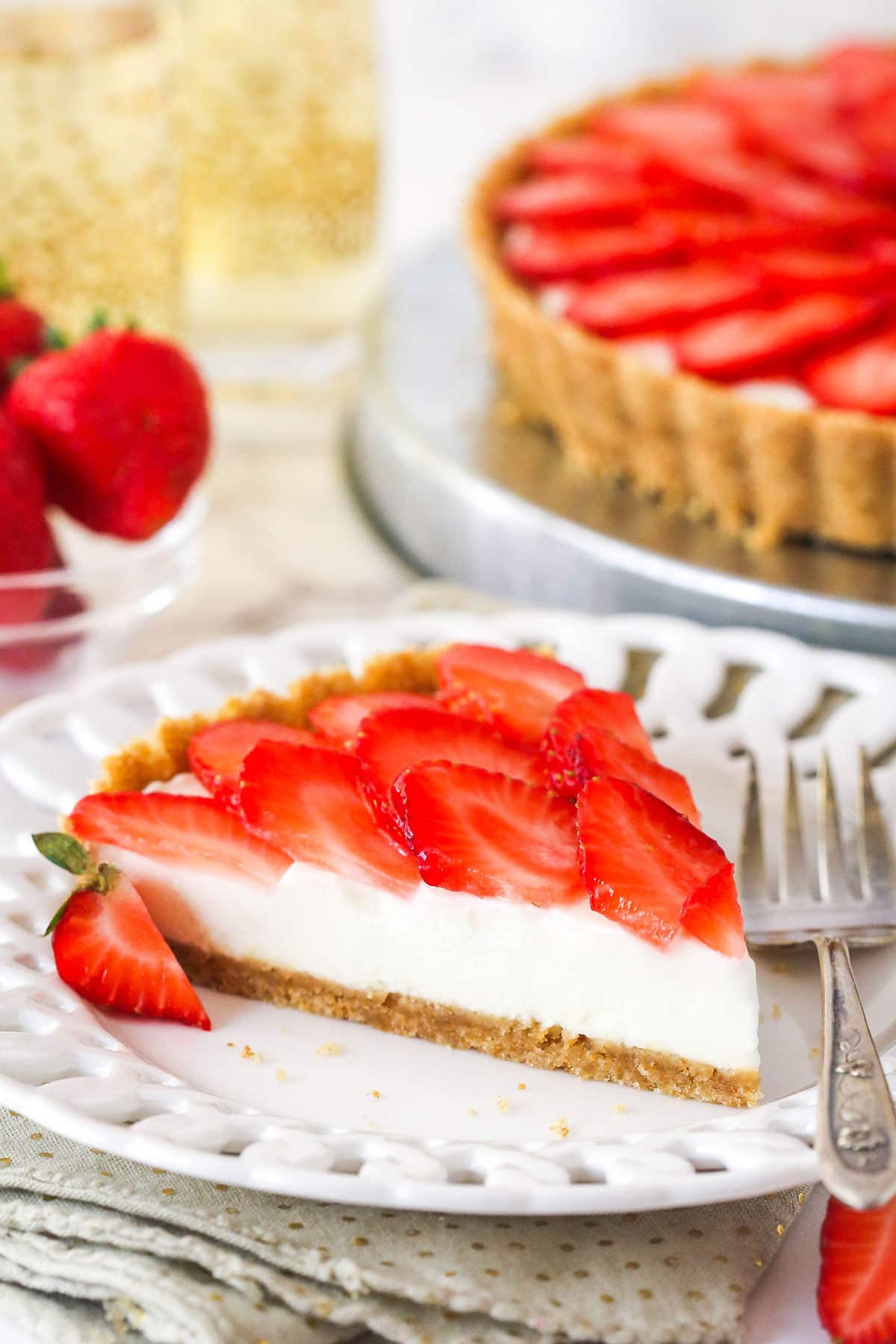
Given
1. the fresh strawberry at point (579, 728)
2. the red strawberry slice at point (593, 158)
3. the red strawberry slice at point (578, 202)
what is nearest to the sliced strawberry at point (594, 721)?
the fresh strawberry at point (579, 728)

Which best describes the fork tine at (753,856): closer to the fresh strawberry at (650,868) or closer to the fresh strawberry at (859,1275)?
the fresh strawberry at (650,868)

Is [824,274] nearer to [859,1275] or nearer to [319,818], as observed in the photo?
[319,818]

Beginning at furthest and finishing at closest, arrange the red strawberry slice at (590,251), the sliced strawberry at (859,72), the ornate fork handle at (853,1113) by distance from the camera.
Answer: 1. the sliced strawberry at (859,72)
2. the red strawberry slice at (590,251)
3. the ornate fork handle at (853,1113)

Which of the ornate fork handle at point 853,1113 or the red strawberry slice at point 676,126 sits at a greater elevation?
the red strawberry slice at point 676,126

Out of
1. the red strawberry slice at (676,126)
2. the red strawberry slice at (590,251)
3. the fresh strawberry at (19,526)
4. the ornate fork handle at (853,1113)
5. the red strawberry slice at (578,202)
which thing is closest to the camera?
the ornate fork handle at (853,1113)

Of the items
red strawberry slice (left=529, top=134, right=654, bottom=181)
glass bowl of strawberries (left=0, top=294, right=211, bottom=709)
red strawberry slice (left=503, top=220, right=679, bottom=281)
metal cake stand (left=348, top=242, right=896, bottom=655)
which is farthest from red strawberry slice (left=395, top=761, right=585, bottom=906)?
red strawberry slice (left=529, top=134, right=654, bottom=181)

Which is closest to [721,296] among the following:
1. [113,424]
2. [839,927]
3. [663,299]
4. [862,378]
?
[663,299]

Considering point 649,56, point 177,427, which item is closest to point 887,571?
point 177,427

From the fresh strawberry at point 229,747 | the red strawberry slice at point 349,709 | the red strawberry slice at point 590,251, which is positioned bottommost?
the red strawberry slice at point 349,709
